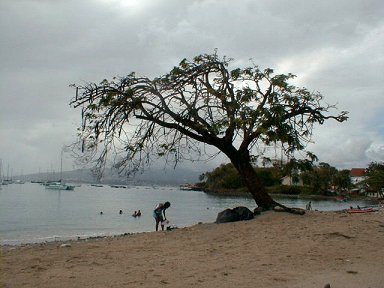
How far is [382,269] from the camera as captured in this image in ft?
22.1

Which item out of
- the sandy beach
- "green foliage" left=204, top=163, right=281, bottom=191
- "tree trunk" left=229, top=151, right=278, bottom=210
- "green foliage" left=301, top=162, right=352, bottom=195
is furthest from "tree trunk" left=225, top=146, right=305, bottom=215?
"green foliage" left=204, top=163, right=281, bottom=191

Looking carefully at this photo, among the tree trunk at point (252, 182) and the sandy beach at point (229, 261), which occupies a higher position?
the tree trunk at point (252, 182)

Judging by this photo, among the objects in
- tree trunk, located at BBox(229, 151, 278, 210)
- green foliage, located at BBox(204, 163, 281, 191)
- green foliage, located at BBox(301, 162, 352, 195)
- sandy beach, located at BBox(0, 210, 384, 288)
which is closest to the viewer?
sandy beach, located at BBox(0, 210, 384, 288)

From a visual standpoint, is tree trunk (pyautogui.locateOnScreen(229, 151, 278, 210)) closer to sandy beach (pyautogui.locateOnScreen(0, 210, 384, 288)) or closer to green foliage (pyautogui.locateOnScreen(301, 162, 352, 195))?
sandy beach (pyautogui.locateOnScreen(0, 210, 384, 288))

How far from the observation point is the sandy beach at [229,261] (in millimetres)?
6340

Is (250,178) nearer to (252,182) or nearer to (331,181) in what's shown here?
(252,182)

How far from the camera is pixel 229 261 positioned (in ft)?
25.2

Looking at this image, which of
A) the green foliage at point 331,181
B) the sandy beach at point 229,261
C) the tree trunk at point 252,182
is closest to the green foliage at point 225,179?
the green foliage at point 331,181

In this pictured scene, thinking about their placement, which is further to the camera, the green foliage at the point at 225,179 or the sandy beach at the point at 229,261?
the green foliage at the point at 225,179

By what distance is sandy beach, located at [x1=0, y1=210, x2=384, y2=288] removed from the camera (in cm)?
634

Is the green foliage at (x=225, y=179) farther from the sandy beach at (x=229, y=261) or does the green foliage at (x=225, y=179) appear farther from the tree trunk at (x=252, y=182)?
the sandy beach at (x=229, y=261)

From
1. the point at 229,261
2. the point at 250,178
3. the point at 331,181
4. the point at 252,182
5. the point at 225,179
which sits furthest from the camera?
the point at 225,179

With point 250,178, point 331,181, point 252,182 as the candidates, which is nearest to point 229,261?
point 252,182

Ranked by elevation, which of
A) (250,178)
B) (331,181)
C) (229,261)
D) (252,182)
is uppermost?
(331,181)
